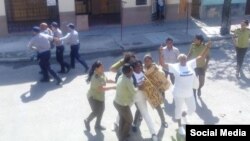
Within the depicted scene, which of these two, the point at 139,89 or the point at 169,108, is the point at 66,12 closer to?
the point at 169,108

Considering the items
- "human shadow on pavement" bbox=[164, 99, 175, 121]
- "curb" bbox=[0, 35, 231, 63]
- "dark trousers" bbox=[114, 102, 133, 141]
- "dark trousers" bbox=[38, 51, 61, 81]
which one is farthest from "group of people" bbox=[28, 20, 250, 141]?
"curb" bbox=[0, 35, 231, 63]

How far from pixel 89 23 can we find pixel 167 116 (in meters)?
10.4

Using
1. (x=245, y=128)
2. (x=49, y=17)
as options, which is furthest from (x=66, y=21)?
(x=245, y=128)

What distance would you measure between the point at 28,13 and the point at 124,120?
1157 centimetres

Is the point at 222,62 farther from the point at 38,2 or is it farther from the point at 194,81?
the point at 38,2

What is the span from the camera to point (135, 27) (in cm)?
1864

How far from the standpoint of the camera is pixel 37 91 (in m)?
11.4

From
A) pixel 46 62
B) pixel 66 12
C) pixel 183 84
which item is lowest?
pixel 46 62

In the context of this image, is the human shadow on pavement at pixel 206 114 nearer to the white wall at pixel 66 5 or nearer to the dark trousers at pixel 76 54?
the dark trousers at pixel 76 54

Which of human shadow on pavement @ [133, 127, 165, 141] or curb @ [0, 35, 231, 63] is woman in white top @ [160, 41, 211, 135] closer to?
human shadow on pavement @ [133, 127, 165, 141]

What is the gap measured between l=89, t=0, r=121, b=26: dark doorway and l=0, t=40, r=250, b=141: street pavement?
6.76 meters

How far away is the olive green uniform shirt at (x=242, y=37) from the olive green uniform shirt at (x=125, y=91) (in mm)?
5250

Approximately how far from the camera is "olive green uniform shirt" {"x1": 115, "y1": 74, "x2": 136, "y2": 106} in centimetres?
771

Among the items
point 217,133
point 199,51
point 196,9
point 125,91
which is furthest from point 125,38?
point 217,133
